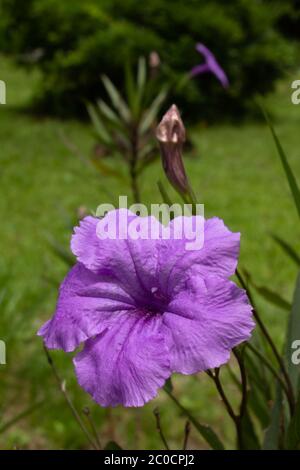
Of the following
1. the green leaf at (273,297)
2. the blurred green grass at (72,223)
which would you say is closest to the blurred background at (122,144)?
the blurred green grass at (72,223)

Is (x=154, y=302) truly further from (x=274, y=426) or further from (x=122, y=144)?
(x=122, y=144)

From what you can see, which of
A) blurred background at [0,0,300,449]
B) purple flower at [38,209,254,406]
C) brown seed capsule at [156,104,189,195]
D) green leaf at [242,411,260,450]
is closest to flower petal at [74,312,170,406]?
purple flower at [38,209,254,406]

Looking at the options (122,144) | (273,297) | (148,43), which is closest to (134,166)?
(122,144)

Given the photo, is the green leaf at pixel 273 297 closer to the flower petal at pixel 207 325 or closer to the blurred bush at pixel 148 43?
the flower petal at pixel 207 325

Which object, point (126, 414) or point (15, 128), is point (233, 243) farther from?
point (15, 128)
